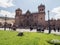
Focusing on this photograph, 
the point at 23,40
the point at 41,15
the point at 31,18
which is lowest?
the point at 23,40

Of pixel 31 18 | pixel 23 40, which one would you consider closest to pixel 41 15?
pixel 31 18

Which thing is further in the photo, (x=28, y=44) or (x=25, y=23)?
(x=25, y=23)

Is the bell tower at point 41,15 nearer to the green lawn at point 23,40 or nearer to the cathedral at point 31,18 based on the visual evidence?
the cathedral at point 31,18

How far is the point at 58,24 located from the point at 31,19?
14.4 metres

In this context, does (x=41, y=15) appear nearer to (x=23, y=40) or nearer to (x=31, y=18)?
(x=31, y=18)

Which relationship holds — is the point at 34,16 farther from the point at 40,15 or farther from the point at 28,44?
the point at 28,44

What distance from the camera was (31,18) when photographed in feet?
309

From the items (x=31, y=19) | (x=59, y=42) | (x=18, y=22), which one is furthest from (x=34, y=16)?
(x=59, y=42)

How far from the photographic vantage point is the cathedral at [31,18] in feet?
295

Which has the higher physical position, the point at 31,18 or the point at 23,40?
the point at 31,18

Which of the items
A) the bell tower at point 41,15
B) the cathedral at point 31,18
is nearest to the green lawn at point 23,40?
the cathedral at point 31,18

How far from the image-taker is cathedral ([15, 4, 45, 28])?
90.0 meters

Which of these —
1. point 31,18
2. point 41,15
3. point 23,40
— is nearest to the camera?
point 23,40

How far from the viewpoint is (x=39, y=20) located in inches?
3597
